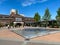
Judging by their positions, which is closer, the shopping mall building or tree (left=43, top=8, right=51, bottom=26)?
tree (left=43, top=8, right=51, bottom=26)

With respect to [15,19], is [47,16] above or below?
above

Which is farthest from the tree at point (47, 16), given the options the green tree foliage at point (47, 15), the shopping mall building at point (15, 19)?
the shopping mall building at point (15, 19)

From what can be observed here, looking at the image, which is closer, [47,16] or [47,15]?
[47,15]

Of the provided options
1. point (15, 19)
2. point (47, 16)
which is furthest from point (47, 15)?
point (15, 19)

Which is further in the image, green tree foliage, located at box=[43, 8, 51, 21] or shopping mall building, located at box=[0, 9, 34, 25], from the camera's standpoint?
shopping mall building, located at box=[0, 9, 34, 25]

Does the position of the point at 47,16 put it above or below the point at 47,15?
below

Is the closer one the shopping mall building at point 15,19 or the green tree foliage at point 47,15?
the green tree foliage at point 47,15

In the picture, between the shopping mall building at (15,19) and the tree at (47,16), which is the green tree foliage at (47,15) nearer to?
the tree at (47,16)

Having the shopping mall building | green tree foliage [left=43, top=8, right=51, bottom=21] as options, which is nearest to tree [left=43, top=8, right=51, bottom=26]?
green tree foliage [left=43, top=8, right=51, bottom=21]

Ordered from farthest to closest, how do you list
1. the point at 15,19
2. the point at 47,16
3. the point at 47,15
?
the point at 15,19 < the point at 47,16 < the point at 47,15

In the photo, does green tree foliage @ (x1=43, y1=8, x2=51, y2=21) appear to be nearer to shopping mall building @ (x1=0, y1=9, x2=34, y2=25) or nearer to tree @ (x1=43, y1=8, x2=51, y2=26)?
tree @ (x1=43, y1=8, x2=51, y2=26)

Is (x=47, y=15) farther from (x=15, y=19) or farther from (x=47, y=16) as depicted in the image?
(x=15, y=19)

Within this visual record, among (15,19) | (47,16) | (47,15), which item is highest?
(47,15)

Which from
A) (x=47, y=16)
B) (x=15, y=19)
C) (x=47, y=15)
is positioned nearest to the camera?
(x=47, y=15)
